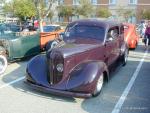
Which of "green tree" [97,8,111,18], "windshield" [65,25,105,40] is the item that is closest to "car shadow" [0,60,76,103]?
"windshield" [65,25,105,40]

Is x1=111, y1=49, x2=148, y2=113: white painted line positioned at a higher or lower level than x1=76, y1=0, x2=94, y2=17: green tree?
lower

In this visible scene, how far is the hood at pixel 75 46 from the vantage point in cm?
704

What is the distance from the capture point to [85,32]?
8.69 meters

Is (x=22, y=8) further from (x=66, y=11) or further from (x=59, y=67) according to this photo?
(x=59, y=67)

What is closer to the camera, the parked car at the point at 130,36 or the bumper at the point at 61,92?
the bumper at the point at 61,92

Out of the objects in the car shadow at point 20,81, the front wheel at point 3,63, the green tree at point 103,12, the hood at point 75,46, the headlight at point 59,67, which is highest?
the green tree at point 103,12

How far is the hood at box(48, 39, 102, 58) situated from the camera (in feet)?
23.1

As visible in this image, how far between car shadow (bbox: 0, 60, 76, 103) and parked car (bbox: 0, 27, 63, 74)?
28cm

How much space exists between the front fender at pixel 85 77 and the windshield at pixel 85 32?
1.56 metres

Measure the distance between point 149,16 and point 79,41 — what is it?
46746 mm

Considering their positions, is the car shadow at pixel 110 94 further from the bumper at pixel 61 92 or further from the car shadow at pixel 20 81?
the car shadow at pixel 20 81

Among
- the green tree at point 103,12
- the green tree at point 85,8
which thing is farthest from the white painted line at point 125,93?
the green tree at point 103,12

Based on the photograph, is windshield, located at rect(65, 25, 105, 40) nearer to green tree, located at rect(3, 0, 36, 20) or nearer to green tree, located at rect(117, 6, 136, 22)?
green tree, located at rect(3, 0, 36, 20)

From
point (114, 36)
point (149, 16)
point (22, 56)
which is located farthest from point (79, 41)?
point (149, 16)
